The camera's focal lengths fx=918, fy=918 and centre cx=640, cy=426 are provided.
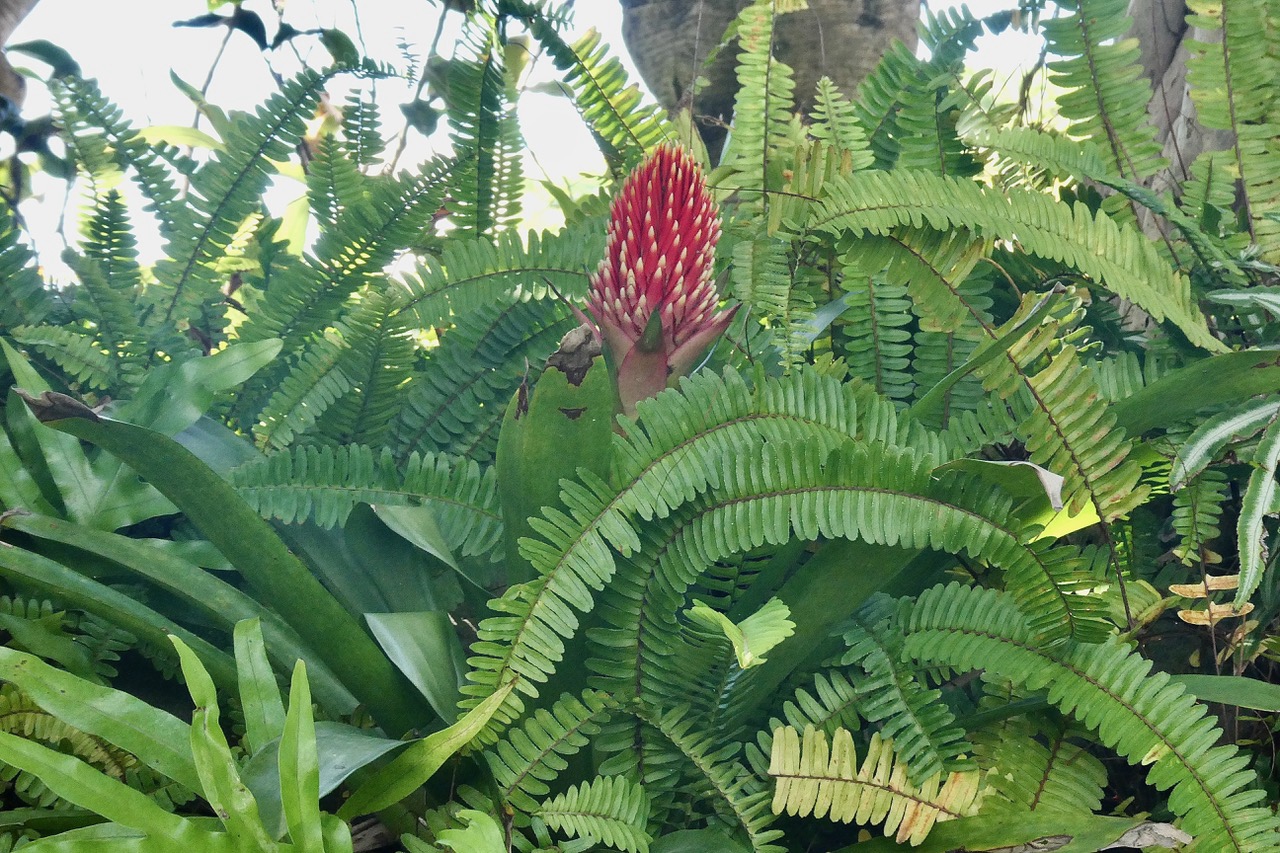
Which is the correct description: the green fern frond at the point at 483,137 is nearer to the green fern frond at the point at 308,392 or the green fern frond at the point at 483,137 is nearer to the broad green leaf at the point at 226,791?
the green fern frond at the point at 308,392

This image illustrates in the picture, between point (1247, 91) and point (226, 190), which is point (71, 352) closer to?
point (226, 190)

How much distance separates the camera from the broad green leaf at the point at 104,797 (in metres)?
0.60

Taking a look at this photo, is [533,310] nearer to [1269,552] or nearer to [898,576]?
[898,576]

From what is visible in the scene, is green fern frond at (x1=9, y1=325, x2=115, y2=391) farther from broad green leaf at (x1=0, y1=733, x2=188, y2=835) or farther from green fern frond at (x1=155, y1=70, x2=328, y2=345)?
broad green leaf at (x1=0, y1=733, x2=188, y2=835)

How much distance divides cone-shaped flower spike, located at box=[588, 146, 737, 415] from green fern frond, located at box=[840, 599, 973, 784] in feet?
0.97

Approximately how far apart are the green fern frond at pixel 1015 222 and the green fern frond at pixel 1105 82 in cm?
30

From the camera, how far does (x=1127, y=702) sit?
0.71 metres

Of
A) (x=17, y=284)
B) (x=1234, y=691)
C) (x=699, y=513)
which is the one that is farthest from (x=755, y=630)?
A: (x=17, y=284)

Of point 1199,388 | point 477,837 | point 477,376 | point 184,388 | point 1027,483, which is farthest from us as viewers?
point 477,376

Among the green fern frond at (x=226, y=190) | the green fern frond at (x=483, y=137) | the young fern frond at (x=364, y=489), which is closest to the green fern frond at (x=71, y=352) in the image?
the green fern frond at (x=226, y=190)

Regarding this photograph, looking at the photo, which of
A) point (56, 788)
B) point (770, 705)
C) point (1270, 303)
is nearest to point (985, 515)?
point (770, 705)

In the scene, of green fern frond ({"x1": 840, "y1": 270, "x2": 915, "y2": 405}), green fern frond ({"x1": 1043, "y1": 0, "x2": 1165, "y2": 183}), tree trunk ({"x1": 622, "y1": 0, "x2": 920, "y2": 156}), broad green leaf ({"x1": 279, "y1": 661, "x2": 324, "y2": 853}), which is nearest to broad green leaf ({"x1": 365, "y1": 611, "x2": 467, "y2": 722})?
broad green leaf ({"x1": 279, "y1": 661, "x2": 324, "y2": 853})

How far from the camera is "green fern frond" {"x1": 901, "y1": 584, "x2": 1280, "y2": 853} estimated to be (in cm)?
68

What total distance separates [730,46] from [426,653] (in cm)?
164
